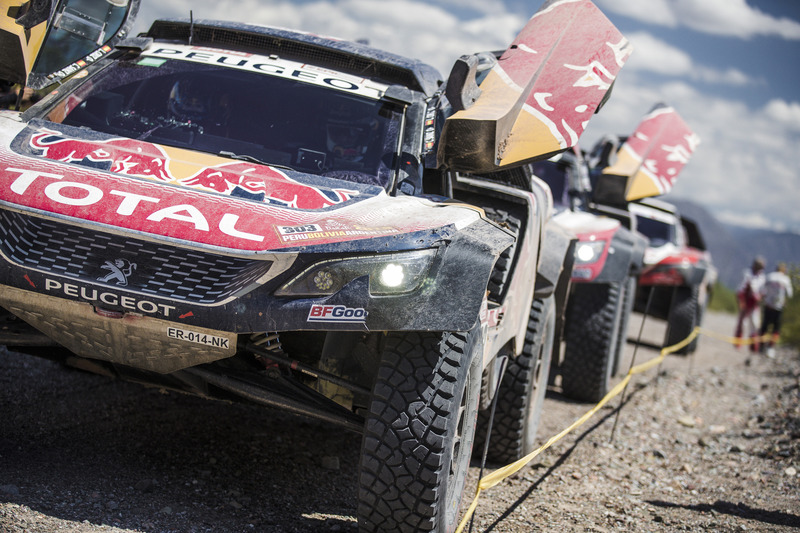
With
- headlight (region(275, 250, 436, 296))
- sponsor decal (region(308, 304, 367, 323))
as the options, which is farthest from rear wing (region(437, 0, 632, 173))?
sponsor decal (region(308, 304, 367, 323))

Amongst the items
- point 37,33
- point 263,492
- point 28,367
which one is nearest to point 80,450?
point 263,492

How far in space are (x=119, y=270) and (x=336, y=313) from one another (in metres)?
0.77

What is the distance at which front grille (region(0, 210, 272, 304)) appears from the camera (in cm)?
300

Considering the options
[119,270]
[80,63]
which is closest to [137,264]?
[119,270]

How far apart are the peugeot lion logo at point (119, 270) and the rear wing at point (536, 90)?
1488mm

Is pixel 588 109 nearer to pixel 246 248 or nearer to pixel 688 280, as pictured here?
pixel 246 248

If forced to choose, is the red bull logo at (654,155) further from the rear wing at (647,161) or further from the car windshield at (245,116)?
the car windshield at (245,116)

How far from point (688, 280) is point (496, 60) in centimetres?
863

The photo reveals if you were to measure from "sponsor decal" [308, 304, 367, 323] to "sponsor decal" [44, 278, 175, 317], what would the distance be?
49cm

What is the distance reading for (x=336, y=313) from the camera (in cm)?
297

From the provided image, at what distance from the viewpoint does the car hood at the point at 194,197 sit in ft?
9.78

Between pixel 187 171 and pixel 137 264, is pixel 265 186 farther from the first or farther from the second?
pixel 137 264

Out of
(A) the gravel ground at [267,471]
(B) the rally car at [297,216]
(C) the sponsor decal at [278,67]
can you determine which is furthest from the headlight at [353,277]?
(C) the sponsor decal at [278,67]

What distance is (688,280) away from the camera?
39.4ft
